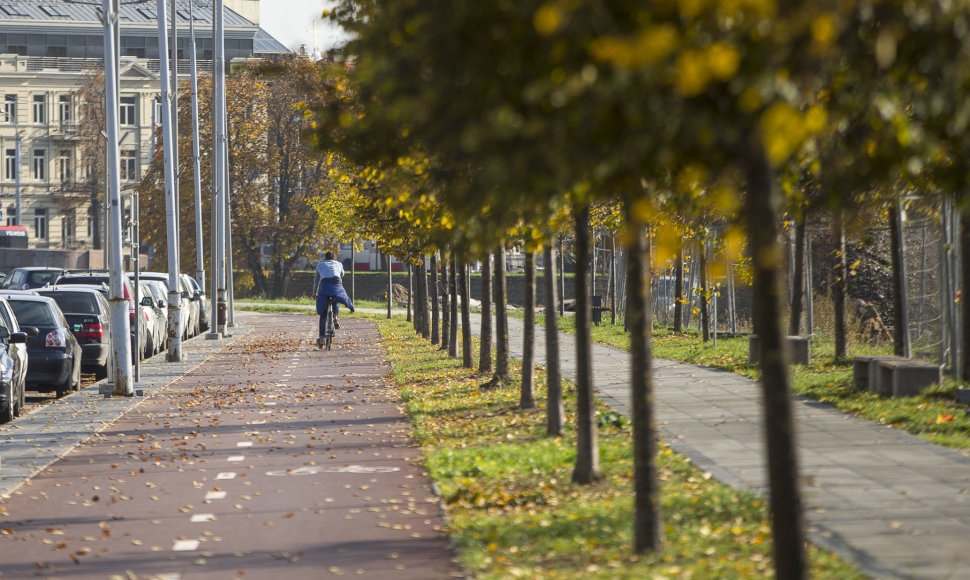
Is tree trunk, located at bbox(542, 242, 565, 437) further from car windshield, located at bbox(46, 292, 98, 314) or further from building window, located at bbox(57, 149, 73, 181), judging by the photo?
building window, located at bbox(57, 149, 73, 181)

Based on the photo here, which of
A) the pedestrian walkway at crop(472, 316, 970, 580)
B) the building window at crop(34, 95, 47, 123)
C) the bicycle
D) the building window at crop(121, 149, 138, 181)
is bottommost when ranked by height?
the pedestrian walkway at crop(472, 316, 970, 580)

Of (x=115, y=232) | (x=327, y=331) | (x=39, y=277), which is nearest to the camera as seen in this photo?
(x=115, y=232)

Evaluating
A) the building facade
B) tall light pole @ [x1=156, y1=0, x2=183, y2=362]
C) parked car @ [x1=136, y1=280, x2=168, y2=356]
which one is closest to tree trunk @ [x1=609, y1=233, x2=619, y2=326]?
parked car @ [x1=136, y1=280, x2=168, y2=356]

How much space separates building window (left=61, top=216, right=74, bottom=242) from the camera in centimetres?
7834

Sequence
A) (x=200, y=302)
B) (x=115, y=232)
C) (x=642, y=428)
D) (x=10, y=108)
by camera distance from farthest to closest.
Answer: (x=10, y=108) → (x=200, y=302) → (x=115, y=232) → (x=642, y=428)

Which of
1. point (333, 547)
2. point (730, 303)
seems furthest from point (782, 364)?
point (730, 303)

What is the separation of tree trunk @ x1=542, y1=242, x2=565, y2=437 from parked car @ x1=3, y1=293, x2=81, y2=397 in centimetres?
877

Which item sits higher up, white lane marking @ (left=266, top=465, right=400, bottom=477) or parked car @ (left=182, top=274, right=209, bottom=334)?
parked car @ (left=182, top=274, right=209, bottom=334)

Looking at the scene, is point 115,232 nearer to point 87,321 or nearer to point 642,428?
point 87,321

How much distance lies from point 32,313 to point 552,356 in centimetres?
954

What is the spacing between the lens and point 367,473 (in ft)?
34.9

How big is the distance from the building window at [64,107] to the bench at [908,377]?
72.1 m

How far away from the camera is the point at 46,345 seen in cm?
1778

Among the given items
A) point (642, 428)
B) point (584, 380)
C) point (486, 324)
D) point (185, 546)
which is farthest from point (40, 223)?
point (642, 428)
